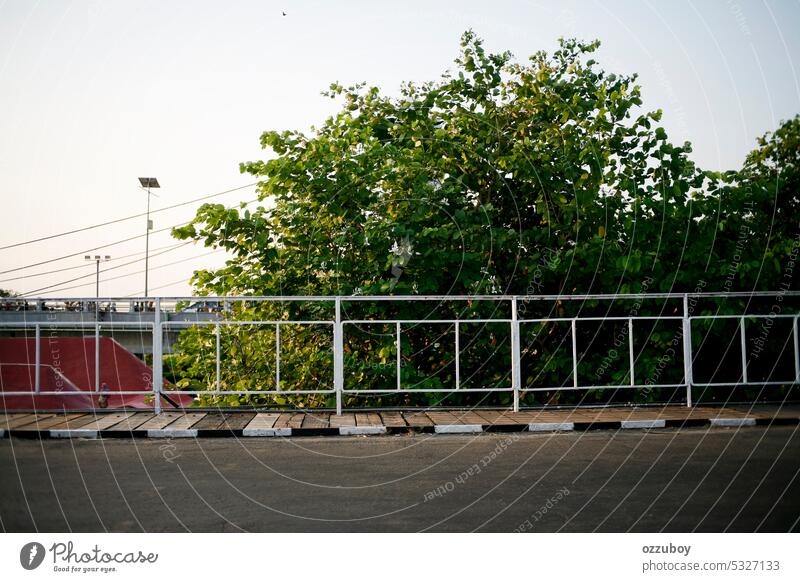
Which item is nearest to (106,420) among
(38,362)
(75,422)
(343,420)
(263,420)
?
(75,422)

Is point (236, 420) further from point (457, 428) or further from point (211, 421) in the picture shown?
point (457, 428)

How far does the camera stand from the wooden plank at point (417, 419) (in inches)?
317

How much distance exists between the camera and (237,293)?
1093cm

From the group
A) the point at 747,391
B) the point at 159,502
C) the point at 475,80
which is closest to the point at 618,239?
the point at 747,391

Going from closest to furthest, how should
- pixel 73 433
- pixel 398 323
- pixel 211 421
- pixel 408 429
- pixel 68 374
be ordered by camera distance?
pixel 73 433 → pixel 408 429 → pixel 211 421 → pixel 398 323 → pixel 68 374

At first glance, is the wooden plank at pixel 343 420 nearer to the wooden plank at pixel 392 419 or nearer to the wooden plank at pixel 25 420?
the wooden plank at pixel 392 419

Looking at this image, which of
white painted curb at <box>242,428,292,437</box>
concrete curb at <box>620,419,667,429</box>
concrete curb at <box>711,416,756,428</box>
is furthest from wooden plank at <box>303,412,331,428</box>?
concrete curb at <box>711,416,756,428</box>

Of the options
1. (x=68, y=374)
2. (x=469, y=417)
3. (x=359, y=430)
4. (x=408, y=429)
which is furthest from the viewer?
(x=68, y=374)

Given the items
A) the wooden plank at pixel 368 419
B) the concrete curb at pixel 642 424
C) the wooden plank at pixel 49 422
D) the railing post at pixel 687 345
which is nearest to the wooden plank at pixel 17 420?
the wooden plank at pixel 49 422

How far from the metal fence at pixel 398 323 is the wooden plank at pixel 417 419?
28 cm

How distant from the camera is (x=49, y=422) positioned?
7.97 meters

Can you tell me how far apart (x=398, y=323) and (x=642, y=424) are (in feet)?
9.07

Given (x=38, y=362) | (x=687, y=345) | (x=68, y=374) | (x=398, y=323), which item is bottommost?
(x=68, y=374)

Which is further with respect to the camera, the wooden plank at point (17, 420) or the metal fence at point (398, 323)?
the metal fence at point (398, 323)
